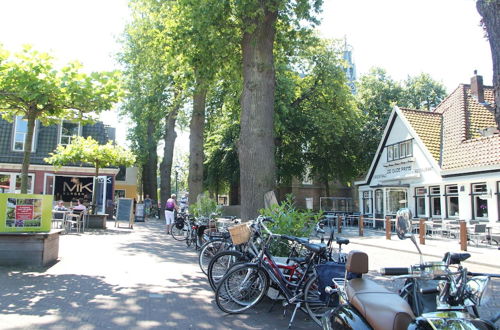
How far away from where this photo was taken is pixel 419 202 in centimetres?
2386

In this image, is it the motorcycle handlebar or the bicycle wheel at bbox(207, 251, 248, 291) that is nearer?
the motorcycle handlebar

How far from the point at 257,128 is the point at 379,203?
19.9m

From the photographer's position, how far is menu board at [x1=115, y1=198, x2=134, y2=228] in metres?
20.4

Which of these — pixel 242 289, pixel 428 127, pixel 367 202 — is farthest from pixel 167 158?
pixel 242 289

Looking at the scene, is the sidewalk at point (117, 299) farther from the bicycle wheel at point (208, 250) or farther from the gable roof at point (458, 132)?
the gable roof at point (458, 132)

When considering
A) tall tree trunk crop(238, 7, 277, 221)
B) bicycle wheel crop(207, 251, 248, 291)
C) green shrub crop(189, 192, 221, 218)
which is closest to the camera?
bicycle wheel crop(207, 251, 248, 291)

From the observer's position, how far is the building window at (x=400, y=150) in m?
24.6

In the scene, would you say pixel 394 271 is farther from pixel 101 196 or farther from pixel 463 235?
pixel 101 196

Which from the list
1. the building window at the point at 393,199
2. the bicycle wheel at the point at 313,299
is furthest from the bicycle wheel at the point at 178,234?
the building window at the point at 393,199

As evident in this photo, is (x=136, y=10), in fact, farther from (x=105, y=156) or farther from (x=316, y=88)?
(x=316, y=88)

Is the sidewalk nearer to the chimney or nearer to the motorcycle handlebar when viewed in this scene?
the motorcycle handlebar

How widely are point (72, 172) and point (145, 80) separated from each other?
9.96 metres

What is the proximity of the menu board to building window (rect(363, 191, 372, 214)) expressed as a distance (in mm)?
15371

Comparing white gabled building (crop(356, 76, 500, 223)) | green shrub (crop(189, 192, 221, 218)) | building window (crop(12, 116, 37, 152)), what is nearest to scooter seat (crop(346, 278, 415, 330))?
green shrub (crop(189, 192, 221, 218))
